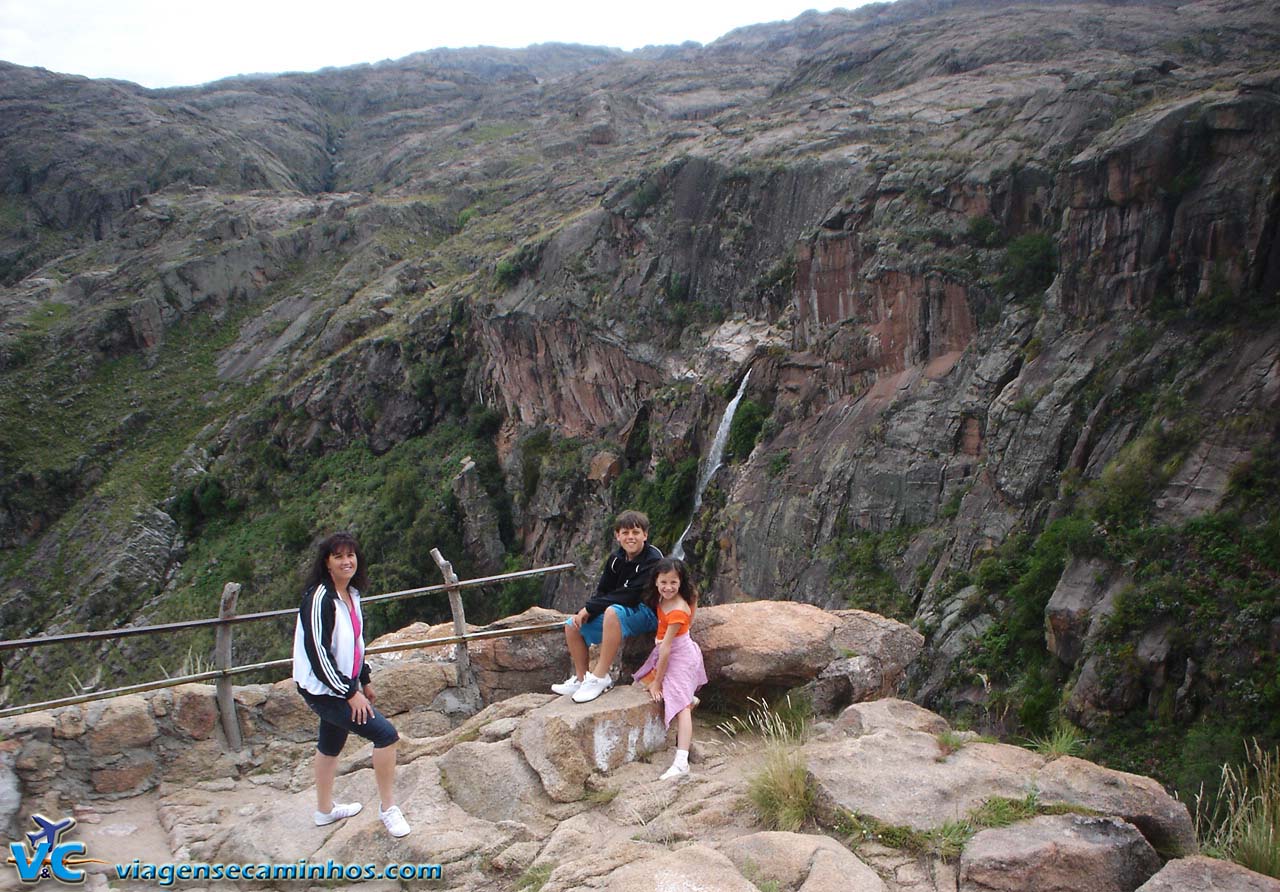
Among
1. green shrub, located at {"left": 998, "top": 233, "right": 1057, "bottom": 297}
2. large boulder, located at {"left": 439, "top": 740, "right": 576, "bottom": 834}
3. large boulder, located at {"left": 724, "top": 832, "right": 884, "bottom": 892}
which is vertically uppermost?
green shrub, located at {"left": 998, "top": 233, "right": 1057, "bottom": 297}

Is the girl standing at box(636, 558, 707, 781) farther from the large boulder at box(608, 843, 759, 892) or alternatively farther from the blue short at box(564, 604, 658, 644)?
the large boulder at box(608, 843, 759, 892)

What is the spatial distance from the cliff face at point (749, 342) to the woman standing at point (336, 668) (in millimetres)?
11058

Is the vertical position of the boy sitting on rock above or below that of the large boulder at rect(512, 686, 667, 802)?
above

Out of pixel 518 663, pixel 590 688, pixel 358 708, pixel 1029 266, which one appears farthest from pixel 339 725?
pixel 1029 266

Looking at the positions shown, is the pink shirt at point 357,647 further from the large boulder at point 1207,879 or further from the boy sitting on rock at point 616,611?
the large boulder at point 1207,879

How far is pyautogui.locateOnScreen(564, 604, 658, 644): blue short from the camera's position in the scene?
18.7 ft

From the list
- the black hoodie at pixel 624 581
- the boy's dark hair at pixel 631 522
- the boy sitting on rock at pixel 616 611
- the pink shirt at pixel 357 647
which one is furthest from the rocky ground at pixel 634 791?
the boy's dark hair at pixel 631 522

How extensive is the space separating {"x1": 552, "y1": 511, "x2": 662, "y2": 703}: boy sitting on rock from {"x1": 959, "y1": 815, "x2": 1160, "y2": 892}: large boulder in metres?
2.60

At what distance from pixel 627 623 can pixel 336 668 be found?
6.55 ft

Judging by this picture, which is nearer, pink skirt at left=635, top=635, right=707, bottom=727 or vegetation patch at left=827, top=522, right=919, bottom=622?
pink skirt at left=635, top=635, right=707, bottom=727

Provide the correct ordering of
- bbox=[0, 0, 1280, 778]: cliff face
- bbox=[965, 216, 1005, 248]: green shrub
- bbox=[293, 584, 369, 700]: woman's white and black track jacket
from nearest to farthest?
1. bbox=[293, 584, 369, 700]: woman's white and black track jacket
2. bbox=[0, 0, 1280, 778]: cliff face
3. bbox=[965, 216, 1005, 248]: green shrub

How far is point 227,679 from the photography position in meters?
6.52

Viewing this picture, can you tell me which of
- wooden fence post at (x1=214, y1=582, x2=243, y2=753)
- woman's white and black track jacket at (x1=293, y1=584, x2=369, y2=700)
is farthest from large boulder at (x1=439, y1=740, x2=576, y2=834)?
wooden fence post at (x1=214, y1=582, x2=243, y2=753)

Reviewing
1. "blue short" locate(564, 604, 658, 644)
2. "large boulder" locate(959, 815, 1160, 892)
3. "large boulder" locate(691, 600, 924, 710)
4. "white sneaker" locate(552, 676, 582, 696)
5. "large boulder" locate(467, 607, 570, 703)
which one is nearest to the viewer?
"large boulder" locate(959, 815, 1160, 892)
